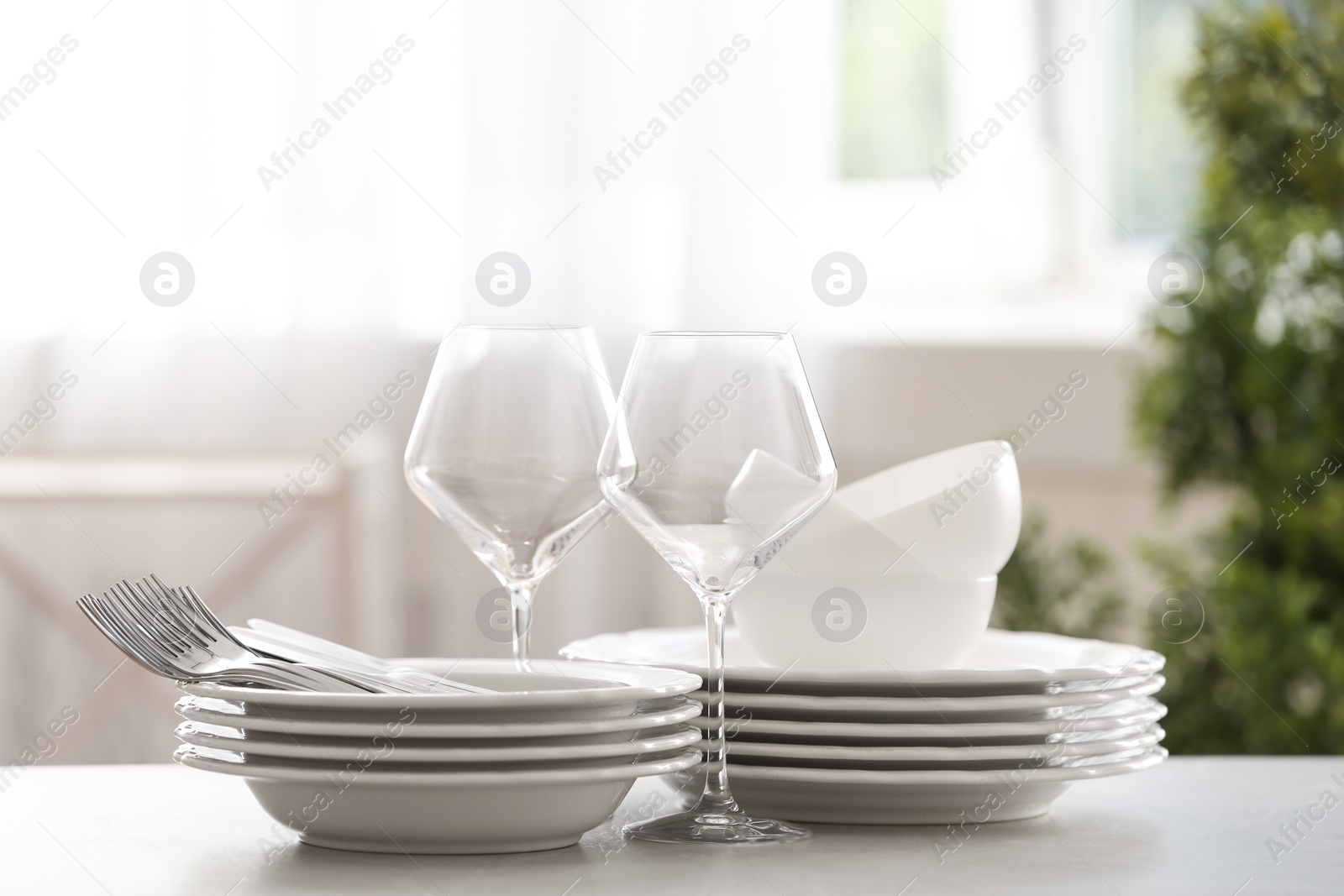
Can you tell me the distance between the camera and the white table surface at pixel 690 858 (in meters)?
0.52

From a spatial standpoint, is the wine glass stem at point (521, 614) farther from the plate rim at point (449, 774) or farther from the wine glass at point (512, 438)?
the plate rim at point (449, 774)

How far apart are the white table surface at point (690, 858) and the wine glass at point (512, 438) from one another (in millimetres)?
112

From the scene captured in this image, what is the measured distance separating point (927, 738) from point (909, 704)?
2 cm

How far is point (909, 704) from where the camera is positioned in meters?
0.60

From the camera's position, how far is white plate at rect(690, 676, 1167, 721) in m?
0.60

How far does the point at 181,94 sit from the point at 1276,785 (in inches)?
84.4

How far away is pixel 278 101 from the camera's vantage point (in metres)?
2.41

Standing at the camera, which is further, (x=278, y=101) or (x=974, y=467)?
(x=278, y=101)

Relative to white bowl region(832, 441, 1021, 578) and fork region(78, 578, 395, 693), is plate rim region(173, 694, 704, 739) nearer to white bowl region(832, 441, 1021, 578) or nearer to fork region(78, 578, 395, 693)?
fork region(78, 578, 395, 693)

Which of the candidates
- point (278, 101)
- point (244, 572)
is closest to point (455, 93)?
point (278, 101)

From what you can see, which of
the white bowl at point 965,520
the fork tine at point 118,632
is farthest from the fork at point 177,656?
the white bowl at point 965,520

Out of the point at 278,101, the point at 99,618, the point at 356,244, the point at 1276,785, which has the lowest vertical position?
the point at 1276,785

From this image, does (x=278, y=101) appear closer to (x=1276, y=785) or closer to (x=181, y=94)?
(x=181, y=94)

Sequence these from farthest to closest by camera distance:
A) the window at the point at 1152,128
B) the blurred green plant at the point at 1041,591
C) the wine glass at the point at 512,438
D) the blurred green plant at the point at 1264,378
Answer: the window at the point at 1152,128
the blurred green plant at the point at 1041,591
the blurred green plant at the point at 1264,378
the wine glass at the point at 512,438
